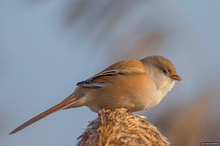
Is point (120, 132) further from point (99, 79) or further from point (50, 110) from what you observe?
point (99, 79)

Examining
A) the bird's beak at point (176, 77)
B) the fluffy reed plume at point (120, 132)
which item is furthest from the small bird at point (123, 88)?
the fluffy reed plume at point (120, 132)

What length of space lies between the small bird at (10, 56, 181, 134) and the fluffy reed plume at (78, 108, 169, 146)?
1074 mm

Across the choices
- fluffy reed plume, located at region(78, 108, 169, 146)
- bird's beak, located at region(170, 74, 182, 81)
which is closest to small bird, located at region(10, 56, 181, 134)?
bird's beak, located at region(170, 74, 182, 81)

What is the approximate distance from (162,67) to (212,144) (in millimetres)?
1574

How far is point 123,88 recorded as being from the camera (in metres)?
4.98

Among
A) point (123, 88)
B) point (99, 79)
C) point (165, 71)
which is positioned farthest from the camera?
point (165, 71)

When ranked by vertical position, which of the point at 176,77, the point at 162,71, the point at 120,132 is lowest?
the point at 120,132

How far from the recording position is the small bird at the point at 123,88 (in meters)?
4.86

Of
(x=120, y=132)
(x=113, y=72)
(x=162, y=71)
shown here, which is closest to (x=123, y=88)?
(x=113, y=72)

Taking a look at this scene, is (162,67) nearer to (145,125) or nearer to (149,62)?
(149,62)

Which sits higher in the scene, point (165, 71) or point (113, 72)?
point (113, 72)

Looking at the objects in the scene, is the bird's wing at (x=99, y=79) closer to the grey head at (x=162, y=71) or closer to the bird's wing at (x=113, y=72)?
the bird's wing at (x=113, y=72)

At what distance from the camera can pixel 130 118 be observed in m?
→ 3.65

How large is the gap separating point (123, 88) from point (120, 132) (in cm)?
161
